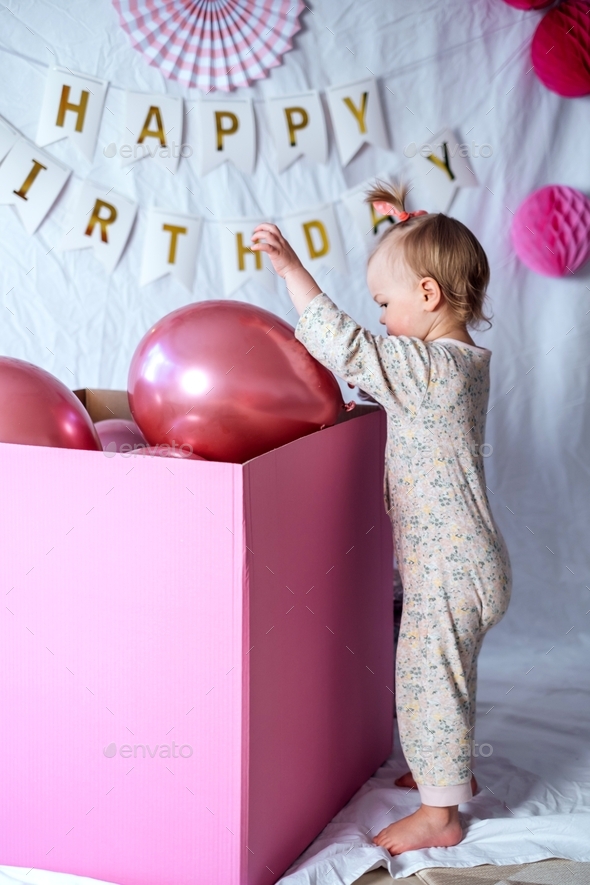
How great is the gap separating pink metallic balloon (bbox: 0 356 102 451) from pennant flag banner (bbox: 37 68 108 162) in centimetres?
95

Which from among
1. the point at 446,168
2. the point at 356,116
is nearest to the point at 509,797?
the point at 446,168

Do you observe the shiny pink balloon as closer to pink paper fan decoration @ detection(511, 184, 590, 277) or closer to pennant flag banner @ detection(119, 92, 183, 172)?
pennant flag banner @ detection(119, 92, 183, 172)

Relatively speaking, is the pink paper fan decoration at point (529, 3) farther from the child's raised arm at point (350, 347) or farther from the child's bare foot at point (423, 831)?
the child's bare foot at point (423, 831)

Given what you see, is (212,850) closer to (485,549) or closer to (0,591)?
(0,591)

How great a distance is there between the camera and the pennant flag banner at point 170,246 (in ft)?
6.36

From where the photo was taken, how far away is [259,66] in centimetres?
188

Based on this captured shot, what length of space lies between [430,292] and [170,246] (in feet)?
2.93

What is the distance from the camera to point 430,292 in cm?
121

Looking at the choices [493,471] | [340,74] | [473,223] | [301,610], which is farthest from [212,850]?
[340,74]

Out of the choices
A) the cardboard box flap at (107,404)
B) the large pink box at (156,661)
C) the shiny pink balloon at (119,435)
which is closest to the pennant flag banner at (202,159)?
the cardboard box flap at (107,404)

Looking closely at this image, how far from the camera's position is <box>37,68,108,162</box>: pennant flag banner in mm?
1902

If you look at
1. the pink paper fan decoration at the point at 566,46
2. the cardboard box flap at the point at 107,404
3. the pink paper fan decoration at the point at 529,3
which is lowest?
the cardboard box flap at the point at 107,404

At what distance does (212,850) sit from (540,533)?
114 centimetres

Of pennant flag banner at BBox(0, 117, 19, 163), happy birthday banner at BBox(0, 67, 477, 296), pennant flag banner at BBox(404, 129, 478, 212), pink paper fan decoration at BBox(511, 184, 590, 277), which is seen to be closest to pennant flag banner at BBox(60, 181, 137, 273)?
happy birthday banner at BBox(0, 67, 477, 296)
